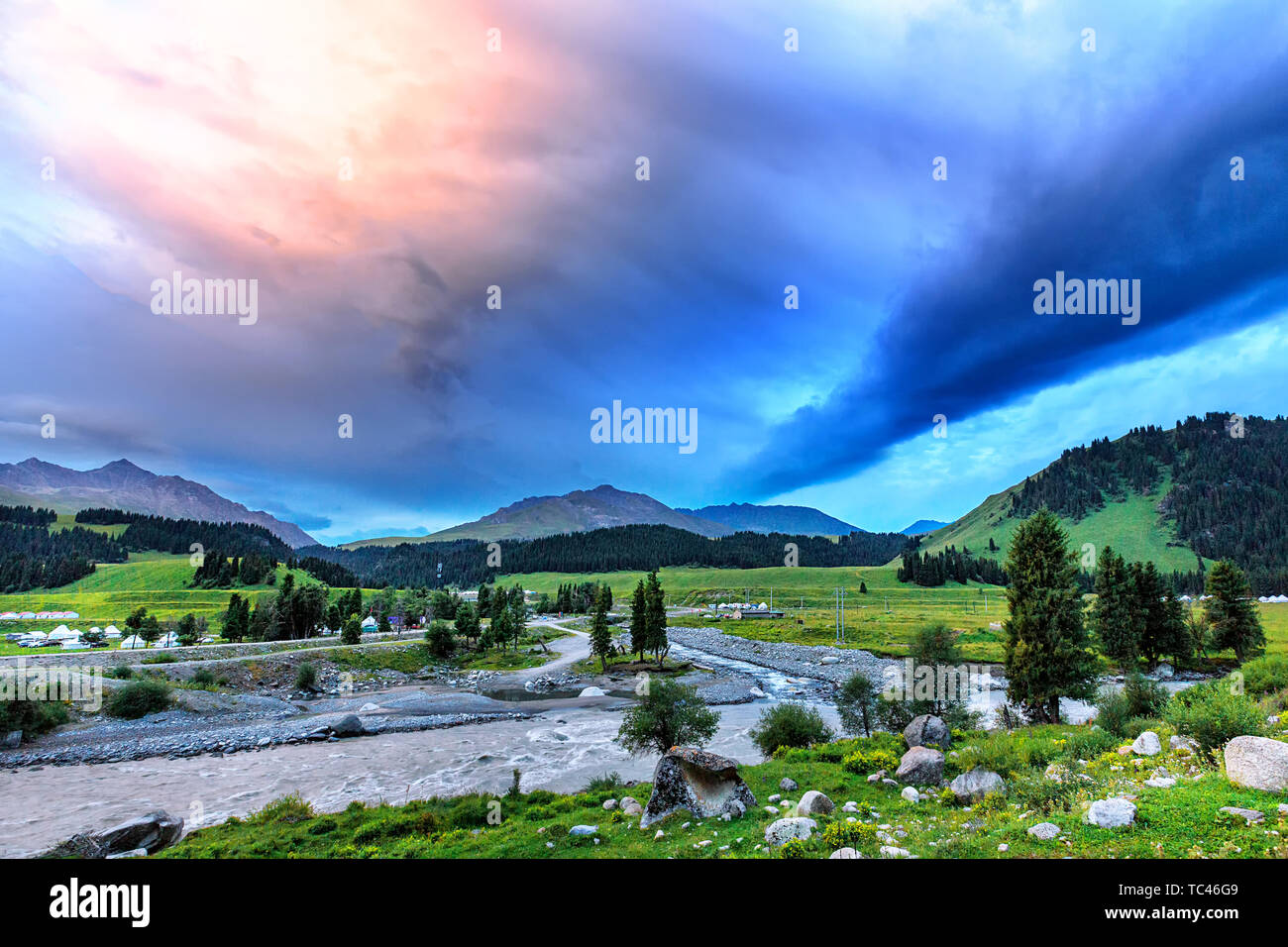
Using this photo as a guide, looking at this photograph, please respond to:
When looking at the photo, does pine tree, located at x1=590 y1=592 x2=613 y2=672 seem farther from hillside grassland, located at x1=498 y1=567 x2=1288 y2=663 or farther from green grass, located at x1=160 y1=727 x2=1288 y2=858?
green grass, located at x1=160 y1=727 x2=1288 y2=858

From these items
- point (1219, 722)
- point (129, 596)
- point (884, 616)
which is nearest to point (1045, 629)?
point (1219, 722)

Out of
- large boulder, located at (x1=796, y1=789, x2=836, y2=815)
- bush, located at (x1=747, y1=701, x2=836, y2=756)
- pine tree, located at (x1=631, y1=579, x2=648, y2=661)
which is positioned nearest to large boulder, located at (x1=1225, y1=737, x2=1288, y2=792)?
large boulder, located at (x1=796, y1=789, x2=836, y2=815)

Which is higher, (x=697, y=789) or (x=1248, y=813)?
(x=1248, y=813)

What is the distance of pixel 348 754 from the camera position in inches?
1373

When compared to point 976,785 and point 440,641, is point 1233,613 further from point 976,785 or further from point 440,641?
point 440,641

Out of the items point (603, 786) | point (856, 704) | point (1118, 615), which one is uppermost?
point (856, 704)

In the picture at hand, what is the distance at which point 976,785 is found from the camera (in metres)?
17.0

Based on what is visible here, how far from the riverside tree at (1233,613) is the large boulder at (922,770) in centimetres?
5723

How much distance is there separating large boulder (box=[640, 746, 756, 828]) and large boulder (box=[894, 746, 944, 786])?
242 inches

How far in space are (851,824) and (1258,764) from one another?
8.20m

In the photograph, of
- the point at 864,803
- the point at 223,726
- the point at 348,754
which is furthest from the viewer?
the point at 223,726

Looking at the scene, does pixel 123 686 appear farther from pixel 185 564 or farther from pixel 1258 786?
pixel 185 564
